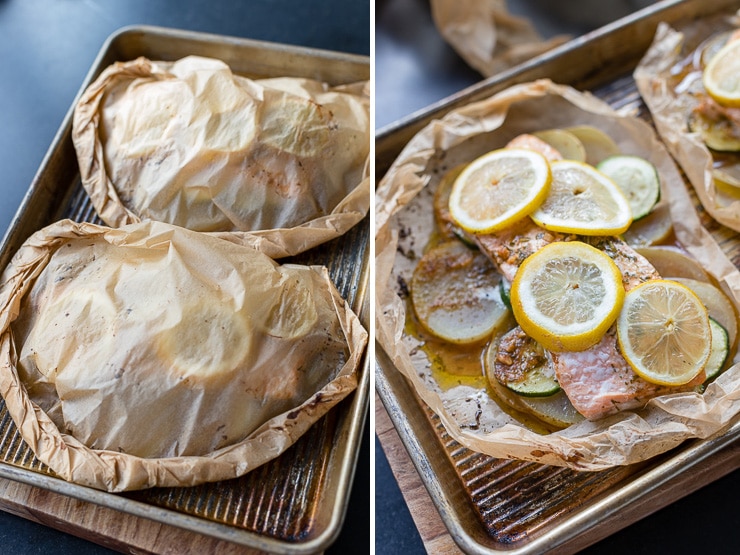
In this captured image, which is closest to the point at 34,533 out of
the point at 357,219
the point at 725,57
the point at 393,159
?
the point at 357,219

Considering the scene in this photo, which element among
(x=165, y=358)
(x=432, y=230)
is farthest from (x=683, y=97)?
(x=165, y=358)

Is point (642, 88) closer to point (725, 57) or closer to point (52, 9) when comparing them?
point (725, 57)

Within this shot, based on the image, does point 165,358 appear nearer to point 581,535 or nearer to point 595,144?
point 581,535

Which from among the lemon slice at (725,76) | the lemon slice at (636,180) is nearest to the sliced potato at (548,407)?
the lemon slice at (636,180)

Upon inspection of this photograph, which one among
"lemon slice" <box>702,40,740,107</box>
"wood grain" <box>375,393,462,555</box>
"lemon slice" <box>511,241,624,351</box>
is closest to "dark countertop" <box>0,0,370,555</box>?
"wood grain" <box>375,393,462,555</box>

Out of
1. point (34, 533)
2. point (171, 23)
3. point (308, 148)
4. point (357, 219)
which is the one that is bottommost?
point (34, 533)

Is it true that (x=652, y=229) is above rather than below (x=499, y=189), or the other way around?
below

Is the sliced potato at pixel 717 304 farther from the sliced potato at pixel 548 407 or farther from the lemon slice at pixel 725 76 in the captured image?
the lemon slice at pixel 725 76

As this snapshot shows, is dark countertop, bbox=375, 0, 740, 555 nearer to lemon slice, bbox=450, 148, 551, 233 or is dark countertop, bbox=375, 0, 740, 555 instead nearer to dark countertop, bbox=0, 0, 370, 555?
dark countertop, bbox=0, 0, 370, 555
